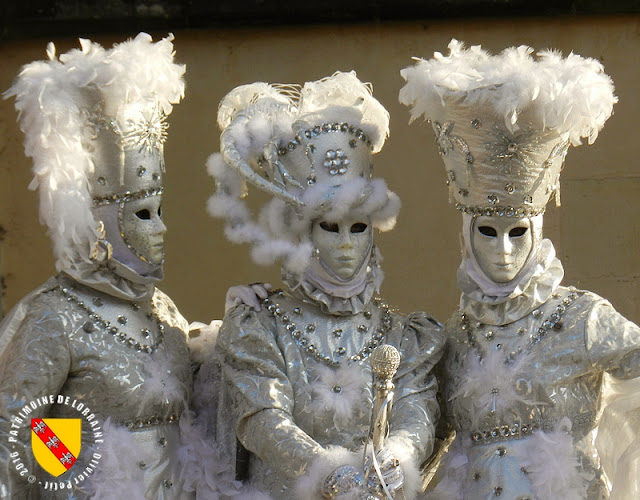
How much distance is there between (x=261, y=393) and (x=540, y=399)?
732 millimetres

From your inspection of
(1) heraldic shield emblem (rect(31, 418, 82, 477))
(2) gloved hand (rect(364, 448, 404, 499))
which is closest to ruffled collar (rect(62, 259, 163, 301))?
(1) heraldic shield emblem (rect(31, 418, 82, 477))

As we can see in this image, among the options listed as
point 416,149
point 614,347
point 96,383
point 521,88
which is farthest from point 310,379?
point 416,149

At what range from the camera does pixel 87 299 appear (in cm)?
431

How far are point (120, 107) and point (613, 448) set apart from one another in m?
1.61

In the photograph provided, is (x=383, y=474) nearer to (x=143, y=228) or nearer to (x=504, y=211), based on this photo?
(x=504, y=211)

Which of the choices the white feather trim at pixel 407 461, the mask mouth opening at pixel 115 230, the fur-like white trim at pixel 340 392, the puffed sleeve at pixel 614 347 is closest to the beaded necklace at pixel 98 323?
the mask mouth opening at pixel 115 230

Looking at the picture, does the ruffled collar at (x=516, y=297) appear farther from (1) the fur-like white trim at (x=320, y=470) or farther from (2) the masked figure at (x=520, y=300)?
(1) the fur-like white trim at (x=320, y=470)

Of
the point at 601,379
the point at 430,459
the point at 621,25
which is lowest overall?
the point at 430,459

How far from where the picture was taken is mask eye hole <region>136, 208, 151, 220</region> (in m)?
4.38

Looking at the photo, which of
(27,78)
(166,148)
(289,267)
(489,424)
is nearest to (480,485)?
(489,424)

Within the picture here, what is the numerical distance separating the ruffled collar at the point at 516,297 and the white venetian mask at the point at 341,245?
0.29m

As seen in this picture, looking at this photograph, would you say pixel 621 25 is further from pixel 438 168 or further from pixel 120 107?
pixel 120 107

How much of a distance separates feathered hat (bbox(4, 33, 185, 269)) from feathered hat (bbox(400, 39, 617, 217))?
72cm

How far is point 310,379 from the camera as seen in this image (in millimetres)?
4254
